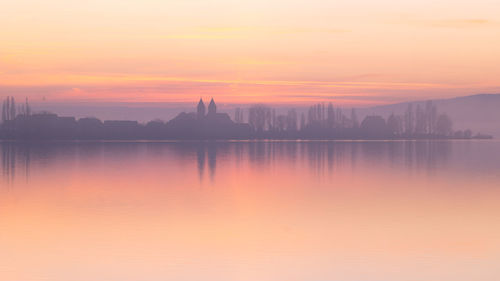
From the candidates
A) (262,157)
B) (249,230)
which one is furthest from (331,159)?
(249,230)

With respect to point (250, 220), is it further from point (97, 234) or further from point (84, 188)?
point (84, 188)

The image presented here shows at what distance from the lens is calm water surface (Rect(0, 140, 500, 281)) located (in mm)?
13094

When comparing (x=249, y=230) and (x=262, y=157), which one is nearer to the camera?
(x=249, y=230)

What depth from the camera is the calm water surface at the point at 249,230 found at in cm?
1309

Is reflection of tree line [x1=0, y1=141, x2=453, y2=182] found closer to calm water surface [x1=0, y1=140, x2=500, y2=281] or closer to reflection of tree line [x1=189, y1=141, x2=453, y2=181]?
reflection of tree line [x1=189, y1=141, x2=453, y2=181]

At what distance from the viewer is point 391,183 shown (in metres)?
31.2

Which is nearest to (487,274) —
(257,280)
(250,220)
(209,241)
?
(257,280)

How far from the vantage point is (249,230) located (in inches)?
697

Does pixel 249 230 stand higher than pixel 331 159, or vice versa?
pixel 331 159

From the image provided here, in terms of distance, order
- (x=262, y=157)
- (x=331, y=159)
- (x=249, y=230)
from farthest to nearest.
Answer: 1. (x=262, y=157)
2. (x=331, y=159)
3. (x=249, y=230)

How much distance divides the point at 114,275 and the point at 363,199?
13.9 m

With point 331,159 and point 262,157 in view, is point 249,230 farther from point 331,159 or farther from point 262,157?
point 262,157

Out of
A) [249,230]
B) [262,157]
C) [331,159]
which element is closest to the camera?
[249,230]

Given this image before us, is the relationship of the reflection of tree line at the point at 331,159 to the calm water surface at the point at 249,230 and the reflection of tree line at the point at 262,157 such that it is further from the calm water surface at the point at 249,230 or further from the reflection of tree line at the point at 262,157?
the calm water surface at the point at 249,230
